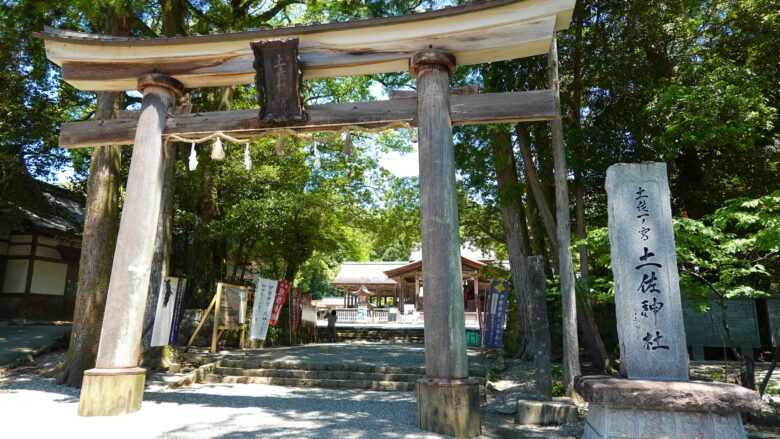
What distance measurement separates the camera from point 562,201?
8148 mm

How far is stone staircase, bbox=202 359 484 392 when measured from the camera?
8.89 m

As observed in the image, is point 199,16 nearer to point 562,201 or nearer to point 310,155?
point 310,155

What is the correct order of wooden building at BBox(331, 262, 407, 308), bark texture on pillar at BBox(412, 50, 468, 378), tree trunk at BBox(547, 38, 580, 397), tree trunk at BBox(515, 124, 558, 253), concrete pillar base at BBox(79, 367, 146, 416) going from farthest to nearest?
1. wooden building at BBox(331, 262, 407, 308)
2. tree trunk at BBox(515, 124, 558, 253)
3. tree trunk at BBox(547, 38, 580, 397)
4. concrete pillar base at BBox(79, 367, 146, 416)
5. bark texture on pillar at BBox(412, 50, 468, 378)

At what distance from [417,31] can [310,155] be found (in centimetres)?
998

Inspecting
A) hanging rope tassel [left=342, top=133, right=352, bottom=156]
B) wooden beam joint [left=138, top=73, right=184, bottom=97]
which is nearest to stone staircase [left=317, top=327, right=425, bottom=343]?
hanging rope tassel [left=342, top=133, right=352, bottom=156]

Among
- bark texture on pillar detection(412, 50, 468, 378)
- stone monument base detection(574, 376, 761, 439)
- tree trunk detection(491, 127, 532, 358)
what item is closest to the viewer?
stone monument base detection(574, 376, 761, 439)

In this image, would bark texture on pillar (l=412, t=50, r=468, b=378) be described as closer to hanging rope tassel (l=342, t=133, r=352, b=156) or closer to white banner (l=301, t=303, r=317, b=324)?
hanging rope tassel (l=342, t=133, r=352, b=156)

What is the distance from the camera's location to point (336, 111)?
586cm

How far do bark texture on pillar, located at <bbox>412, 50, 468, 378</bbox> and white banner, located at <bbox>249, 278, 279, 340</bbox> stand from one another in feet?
31.5

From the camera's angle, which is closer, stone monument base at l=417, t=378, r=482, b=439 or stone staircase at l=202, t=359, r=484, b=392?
stone monument base at l=417, t=378, r=482, b=439

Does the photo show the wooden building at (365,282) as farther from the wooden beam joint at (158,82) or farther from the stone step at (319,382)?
the wooden beam joint at (158,82)

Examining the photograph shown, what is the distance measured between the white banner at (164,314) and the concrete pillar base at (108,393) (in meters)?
4.16

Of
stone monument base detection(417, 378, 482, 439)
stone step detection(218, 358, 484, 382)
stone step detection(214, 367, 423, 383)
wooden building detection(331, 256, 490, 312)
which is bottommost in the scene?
stone step detection(214, 367, 423, 383)

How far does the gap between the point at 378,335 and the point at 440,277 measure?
17297mm
